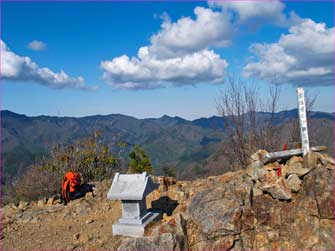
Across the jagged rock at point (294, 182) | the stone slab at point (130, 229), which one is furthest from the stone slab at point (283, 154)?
the stone slab at point (130, 229)

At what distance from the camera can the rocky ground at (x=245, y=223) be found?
5270mm

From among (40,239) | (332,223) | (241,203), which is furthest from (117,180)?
(332,223)

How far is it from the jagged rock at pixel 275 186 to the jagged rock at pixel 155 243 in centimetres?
191

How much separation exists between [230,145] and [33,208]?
5.83 metres

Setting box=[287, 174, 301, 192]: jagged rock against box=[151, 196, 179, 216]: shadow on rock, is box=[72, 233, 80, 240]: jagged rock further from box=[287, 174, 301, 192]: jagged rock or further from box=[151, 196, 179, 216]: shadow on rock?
box=[287, 174, 301, 192]: jagged rock

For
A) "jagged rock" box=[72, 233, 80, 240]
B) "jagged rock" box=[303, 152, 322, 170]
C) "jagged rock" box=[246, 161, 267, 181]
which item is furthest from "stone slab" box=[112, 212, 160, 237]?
"jagged rock" box=[303, 152, 322, 170]

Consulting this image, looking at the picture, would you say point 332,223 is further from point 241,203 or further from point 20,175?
point 20,175

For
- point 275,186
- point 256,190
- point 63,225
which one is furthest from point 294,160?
point 63,225

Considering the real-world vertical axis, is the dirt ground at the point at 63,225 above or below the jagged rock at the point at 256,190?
below

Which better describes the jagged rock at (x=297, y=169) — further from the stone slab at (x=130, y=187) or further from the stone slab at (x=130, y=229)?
the stone slab at (x=130, y=229)

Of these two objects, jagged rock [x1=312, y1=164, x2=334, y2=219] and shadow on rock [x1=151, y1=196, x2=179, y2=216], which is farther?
shadow on rock [x1=151, y1=196, x2=179, y2=216]

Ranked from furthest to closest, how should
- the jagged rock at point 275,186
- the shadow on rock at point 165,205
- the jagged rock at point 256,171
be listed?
the shadow on rock at point 165,205 < the jagged rock at point 256,171 < the jagged rock at point 275,186

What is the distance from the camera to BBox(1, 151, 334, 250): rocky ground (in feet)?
17.3

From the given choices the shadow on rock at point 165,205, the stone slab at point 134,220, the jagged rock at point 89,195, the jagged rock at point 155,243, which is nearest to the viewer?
the jagged rock at point 155,243
